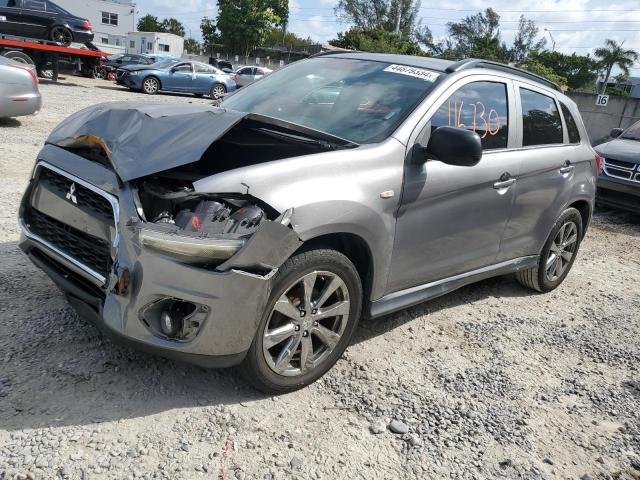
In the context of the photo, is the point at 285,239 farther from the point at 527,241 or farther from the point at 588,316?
the point at 588,316

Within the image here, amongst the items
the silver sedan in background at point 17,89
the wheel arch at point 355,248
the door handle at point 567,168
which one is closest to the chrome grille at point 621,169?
the door handle at point 567,168

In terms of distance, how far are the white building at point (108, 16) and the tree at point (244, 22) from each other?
33.5 ft

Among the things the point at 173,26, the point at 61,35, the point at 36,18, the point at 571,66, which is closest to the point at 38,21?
the point at 36,18

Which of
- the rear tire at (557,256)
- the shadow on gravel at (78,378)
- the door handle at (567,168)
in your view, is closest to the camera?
the shadow on gravel at (78,378)

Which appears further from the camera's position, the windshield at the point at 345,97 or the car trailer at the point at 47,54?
the car trailer at the point at 47,54

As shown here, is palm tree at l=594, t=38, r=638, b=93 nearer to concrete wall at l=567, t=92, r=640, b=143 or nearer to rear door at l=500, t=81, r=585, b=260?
concrete wall at l=567, t=92, r=640, b=143

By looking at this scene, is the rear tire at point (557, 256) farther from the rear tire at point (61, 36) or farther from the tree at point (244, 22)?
the tree at point (244, 22)

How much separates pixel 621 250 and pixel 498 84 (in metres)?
4.17

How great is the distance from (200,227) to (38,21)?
18218 millimetres

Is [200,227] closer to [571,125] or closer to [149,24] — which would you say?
[571,125]

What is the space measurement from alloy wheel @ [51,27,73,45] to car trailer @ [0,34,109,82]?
195 mm

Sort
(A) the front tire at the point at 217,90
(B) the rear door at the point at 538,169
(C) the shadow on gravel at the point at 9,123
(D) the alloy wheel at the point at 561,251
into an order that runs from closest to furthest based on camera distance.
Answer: (B) the rear door at the point at 538,169
(D) the alloy wheel at the point at 561,251
(C) the shadow on gravel at the point at 9,123
(A) the front tire at the point at 217,90

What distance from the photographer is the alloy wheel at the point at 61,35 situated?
17.7m

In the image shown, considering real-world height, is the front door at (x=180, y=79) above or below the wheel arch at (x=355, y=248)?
below
